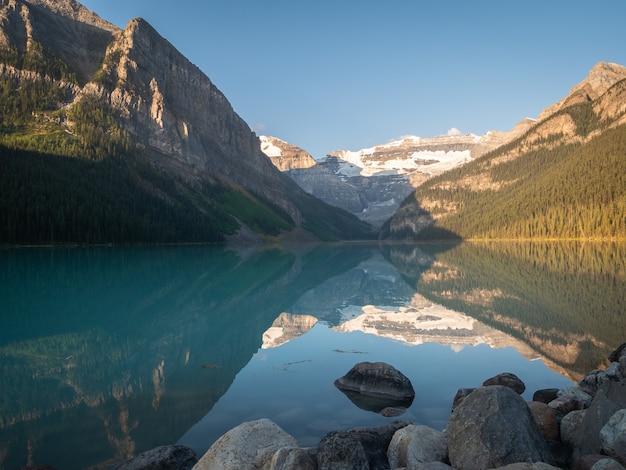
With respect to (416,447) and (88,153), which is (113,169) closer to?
(88,153)

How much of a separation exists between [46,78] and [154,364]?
185446 millimetres

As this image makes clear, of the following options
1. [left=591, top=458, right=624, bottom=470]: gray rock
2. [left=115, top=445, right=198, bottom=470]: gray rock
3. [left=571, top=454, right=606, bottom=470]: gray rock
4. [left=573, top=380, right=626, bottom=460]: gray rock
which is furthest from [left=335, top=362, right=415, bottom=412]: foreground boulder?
[left=591, top=458, right=624, bottom=470]: gray rock

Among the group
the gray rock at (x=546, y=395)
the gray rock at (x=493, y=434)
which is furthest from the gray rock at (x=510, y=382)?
the gray rock at (x=493, y=434)

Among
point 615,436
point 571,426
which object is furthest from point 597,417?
point 571,426

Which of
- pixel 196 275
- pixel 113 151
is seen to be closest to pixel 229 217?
pixel 113 151

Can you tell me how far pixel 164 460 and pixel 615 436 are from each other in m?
8.53

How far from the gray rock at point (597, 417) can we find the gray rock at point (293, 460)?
513 cm

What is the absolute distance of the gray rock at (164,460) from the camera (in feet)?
29.5

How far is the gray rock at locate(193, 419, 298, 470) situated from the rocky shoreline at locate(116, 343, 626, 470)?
0.05ft

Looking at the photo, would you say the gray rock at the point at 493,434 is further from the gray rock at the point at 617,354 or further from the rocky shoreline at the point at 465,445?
the gray rock at the point at 617,354

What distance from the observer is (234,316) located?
→ 87.6ft

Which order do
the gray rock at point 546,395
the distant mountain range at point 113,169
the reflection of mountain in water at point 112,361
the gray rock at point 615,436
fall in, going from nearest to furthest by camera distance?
the gray rock at point 615,436 → the reflection of mountain in water at point 112,361 → the gray rock at point 546,395 → the distant mountain range at point 113,169

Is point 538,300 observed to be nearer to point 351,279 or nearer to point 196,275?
point 351,279

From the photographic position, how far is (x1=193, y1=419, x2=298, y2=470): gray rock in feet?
26.7
